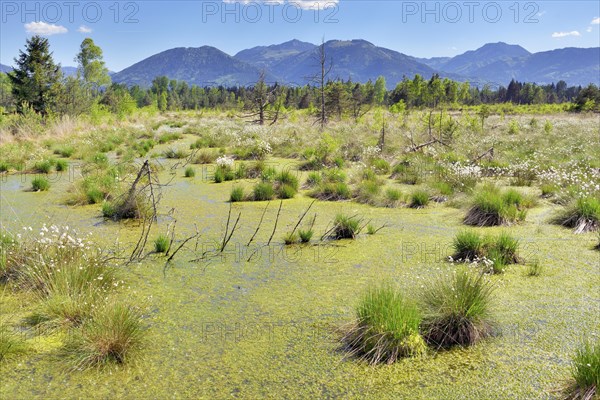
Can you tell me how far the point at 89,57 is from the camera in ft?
137

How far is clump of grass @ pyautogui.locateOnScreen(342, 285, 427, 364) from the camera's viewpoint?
10.9 feet

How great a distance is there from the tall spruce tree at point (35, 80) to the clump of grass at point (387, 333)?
84.6 ft

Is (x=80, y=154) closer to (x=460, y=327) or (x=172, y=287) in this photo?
(x=172, y=287)

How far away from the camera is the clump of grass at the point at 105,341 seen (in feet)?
10.6

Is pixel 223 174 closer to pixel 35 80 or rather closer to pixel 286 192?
pixel 286 192

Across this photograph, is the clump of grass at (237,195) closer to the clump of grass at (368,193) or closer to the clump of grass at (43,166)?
the clump of grass at (368,193)

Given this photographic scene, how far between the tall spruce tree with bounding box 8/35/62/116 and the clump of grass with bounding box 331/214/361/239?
76.3 feet

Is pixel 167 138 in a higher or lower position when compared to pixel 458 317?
higher

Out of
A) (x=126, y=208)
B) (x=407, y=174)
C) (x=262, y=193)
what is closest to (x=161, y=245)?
(x=126, y=208)

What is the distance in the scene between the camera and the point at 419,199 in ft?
27.7

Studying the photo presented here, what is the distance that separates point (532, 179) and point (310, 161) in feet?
18.7

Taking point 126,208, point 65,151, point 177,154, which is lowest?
point 126,208

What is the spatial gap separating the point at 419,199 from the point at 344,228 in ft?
8.26

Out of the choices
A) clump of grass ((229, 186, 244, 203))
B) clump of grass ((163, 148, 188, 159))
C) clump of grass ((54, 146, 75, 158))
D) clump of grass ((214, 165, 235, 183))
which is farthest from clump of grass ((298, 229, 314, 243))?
clump of grass ((54, 146, 75, 158))
